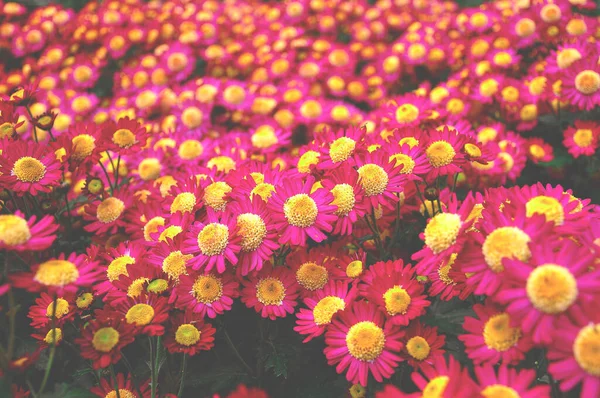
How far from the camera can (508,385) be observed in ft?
3.87

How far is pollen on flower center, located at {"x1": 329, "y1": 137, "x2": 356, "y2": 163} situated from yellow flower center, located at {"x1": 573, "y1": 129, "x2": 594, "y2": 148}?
1264 millimetres

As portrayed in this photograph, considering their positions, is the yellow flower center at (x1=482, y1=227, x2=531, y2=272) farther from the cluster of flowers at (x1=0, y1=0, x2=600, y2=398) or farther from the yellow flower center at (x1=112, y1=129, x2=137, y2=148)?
the yellow flower center at (x1=112, y1=129, x2=137, y2=148)

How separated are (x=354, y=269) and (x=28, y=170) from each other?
1306 mm

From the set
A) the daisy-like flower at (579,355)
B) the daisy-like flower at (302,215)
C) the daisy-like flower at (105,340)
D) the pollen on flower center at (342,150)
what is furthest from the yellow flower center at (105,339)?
the daisy-like flower at (579,355)

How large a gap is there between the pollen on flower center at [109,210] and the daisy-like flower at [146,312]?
650 millimetres

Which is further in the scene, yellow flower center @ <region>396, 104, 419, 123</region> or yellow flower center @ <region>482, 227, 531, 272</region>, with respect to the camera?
yellow flower center @ <region>396, 104, 419, 123</region>

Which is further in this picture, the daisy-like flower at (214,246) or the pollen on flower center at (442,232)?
the daisy-like flower at (214,246)

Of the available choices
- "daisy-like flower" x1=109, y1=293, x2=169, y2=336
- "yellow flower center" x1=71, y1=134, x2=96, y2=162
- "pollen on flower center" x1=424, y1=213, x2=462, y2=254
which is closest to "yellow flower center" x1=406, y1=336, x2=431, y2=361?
"pollen on flower center" x1=424, y1=213, x2=462, y2=254

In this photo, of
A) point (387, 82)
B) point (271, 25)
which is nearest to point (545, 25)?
point (387, 82)

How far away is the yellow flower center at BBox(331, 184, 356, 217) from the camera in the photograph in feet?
5.75

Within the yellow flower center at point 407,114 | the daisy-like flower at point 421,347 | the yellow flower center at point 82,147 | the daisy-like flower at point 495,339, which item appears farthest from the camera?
the yellow flower center at point 407,114

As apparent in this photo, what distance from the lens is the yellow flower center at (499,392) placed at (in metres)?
1.14

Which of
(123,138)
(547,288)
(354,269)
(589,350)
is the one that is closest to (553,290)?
(547,288)

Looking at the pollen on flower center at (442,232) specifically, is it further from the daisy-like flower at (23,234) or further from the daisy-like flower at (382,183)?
the daisy-like flower at (23,234)
